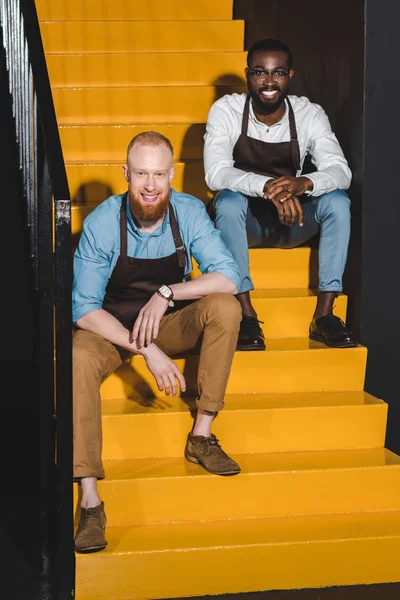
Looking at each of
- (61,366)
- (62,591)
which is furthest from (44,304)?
(62,591)

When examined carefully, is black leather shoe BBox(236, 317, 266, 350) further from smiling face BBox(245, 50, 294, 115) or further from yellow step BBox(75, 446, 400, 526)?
smiling face BBox(245, 50, 294, 115)

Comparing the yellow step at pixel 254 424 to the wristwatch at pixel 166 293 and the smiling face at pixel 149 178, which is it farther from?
the smiling face at pixel 149 178

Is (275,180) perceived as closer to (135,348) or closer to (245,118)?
(245,118)

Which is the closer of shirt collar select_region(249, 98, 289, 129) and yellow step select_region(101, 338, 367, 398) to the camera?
yellow step select_region(101, 338, 367, 398)

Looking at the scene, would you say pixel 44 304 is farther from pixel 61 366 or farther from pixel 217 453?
pixel 217 453

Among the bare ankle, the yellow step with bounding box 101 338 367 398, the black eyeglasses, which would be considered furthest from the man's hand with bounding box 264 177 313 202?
the bare ankle

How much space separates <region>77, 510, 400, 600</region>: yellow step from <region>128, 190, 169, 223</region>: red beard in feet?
3.17

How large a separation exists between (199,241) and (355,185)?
86 centimetres

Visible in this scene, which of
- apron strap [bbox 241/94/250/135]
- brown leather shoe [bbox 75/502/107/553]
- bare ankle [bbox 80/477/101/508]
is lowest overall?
brown leather shoe [bbox 75/502/107/553]

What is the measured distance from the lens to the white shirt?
3789mm

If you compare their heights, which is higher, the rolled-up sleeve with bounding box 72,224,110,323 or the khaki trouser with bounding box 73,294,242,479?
the rolled-up sleeve with bounding box 72,224,110,323

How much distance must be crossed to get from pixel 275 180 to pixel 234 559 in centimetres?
146

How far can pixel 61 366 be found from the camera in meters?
2.83

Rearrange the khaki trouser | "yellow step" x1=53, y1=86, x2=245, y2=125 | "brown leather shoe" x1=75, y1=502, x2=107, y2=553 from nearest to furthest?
"brown leather shoe" x1=75, y1=502, x2=107, y2=553 < the khaki trouser < "yellow step" x1=53, y1=86, x2=245, y2=125
